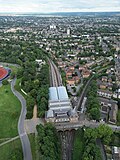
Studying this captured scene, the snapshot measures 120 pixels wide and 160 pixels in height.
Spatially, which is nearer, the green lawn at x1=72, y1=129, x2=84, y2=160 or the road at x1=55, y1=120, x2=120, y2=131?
the green lawn at x1=72, y1=129, x2=84, y2=160

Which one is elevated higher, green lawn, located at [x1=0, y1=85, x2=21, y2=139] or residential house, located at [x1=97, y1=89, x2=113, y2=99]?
residential house, located at [x1=97, y1=89, x2=113, y2=99]

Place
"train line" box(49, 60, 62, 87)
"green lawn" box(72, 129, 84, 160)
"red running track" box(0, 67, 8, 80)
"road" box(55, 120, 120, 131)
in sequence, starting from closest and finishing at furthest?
"green lawn" box(72, 129, 84, 160), "road" box(55, 120, 120, 131), "train line" box(49, 60, 62, 87), "red running track" box(0, 67, 8, 80)

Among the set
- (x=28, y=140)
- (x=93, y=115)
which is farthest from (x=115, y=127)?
(x=28, y=140)

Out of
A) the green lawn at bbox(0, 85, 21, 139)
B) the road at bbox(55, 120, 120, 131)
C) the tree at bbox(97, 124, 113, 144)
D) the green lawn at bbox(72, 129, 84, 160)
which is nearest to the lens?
the green lawn at bbox(72, 129, 84, 160)

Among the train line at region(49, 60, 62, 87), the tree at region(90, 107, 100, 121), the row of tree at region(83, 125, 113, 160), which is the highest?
the train line at region(49, 60, 62, 87)

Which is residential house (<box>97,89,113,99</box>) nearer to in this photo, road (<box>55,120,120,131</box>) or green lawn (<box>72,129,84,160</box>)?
road (<box>55,120,120,131</box>)

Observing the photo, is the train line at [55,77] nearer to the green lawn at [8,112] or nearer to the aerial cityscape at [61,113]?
the aerial cityscape at [61,113]

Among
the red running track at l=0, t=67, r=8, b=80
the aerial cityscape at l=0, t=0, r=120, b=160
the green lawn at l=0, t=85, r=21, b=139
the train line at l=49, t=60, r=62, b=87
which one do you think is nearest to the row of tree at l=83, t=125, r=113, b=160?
the aerial cityscape at l=0, t=0, r=120, b=160
